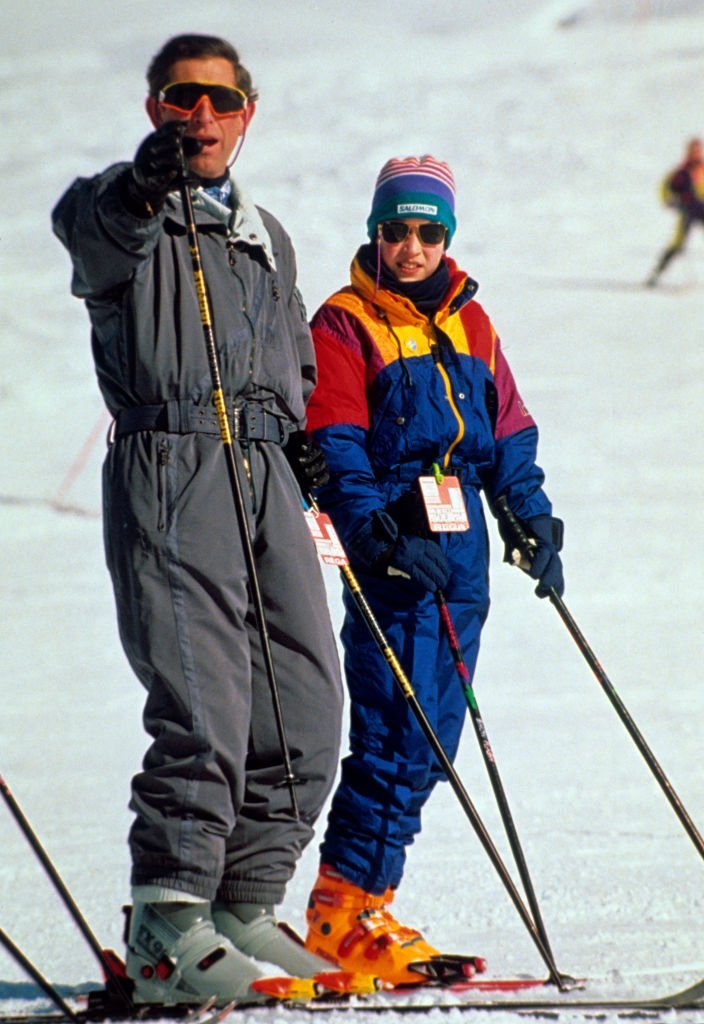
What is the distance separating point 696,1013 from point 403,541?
39.4 inches

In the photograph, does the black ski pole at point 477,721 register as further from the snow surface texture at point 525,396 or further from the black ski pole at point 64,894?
the black ski pole at point 64,894

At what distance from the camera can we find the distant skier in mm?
14953

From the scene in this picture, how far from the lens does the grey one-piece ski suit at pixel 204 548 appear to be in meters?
2.42

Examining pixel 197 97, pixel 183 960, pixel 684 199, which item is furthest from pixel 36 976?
pixel 684 199

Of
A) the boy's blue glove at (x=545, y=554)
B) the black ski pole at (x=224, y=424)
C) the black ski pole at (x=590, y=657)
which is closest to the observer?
the black ski pole at (x=224, y=424)

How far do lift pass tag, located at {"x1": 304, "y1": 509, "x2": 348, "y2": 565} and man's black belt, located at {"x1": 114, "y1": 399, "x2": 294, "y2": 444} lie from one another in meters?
0.27

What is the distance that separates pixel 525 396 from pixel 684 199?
484 cm

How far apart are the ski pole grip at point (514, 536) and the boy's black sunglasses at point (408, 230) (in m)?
0.54

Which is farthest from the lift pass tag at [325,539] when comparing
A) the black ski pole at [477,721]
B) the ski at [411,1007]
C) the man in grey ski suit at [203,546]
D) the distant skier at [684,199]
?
the distant skier at [684,199]

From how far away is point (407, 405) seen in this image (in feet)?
9.88

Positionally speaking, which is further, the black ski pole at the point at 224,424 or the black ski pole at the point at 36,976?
the black ski pole at the point at 224,424

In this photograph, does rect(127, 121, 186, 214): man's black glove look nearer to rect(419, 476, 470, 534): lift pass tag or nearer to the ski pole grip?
rect(419, 476, 470, 534): lift pass tag

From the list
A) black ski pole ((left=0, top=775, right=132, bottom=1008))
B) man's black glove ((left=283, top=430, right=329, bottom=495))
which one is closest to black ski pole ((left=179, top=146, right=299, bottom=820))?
man's black glove ((left=283, top=430, right=329, bottom=495))

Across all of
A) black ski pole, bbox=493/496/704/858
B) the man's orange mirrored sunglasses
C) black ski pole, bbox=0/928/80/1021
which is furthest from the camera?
black ski pole, bbox=493/496/704/858
